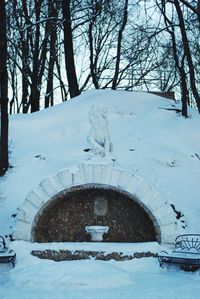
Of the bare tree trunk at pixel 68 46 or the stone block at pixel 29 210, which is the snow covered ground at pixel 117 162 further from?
the bare tree trunk at pixel 68 46

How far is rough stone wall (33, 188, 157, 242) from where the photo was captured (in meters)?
11.3

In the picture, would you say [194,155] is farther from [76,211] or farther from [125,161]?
[76,211]

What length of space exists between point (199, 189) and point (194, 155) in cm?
197

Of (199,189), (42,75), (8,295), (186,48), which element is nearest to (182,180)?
(199,189)

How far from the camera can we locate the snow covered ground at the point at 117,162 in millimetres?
8297

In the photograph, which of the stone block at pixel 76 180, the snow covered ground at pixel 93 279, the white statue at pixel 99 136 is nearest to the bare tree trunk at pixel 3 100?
the white statue at pixel 99 136

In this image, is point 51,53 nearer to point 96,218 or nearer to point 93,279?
point 96,218

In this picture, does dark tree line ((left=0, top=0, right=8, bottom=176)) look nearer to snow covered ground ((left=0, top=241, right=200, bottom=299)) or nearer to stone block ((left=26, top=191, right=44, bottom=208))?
stone block ((left=26, top=191, right=44, bottom=208))

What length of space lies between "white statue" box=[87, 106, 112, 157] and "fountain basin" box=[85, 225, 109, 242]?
1.73 m

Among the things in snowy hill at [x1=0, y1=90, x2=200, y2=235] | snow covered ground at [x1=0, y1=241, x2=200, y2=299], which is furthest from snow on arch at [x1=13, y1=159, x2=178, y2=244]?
snowy hill at [x1=0, y1=90, x2=200, y2=235]

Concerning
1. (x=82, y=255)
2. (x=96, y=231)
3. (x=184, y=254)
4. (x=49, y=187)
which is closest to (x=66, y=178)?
(x=49, y=187)

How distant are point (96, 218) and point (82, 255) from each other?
149 cm

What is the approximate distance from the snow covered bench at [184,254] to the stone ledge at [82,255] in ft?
1.81

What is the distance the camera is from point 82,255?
1021 centimetres
